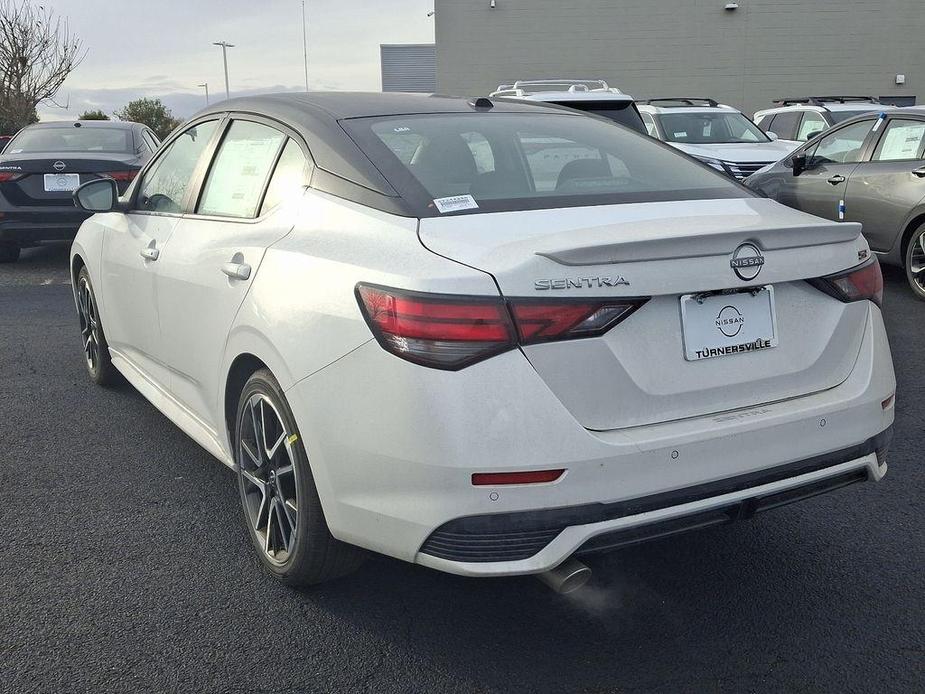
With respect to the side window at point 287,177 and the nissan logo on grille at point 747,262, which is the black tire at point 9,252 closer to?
the side window at point 287,177

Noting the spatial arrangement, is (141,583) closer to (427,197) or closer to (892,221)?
(427,197)

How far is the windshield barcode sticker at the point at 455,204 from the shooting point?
267cm

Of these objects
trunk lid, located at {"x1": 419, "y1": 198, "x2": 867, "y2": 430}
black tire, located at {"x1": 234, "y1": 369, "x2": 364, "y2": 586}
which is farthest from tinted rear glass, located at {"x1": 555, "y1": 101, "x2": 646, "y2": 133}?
black tire, located at {"x1": 234, "y1": 369, "x2": 364, "y2": 586}

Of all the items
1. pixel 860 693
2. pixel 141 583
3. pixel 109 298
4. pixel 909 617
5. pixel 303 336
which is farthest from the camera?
pixel 109 298

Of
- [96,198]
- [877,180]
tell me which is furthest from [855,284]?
[877,180]

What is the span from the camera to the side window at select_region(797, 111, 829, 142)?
46.7ft

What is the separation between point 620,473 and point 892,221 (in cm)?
651

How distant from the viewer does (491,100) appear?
3826 mm

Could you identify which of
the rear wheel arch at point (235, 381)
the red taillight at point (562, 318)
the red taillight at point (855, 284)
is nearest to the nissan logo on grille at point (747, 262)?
the red taillight at point (855, 284)

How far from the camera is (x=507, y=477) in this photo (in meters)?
2.28

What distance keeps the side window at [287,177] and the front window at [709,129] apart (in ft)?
35.7

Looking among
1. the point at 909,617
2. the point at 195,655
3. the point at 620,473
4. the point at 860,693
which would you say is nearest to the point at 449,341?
the point at 620,473

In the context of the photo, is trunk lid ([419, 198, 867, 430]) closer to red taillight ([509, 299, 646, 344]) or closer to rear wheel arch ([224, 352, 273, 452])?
red taillight ([509, 299, 646, 344])

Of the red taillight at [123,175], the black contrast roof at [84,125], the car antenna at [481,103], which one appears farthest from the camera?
the black contrast roof at [84,125]
